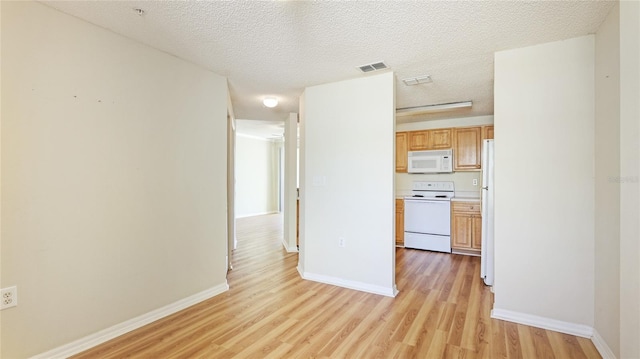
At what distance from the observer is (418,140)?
522cm

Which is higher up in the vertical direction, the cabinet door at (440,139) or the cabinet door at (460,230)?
the cabinet door at (440,139)

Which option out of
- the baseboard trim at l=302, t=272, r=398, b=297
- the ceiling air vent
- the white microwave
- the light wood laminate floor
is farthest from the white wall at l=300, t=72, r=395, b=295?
the white microwave

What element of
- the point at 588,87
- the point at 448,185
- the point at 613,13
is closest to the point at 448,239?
the point at 448,185

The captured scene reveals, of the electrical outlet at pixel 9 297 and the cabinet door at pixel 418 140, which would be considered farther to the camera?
the cabinet door at pixel 418 140

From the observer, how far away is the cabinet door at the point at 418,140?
16.9 ft

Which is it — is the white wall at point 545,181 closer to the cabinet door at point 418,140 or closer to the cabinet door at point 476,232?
the cabinet door at point 476,232

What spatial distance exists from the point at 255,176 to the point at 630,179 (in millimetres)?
8489

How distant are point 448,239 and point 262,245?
3.30 m

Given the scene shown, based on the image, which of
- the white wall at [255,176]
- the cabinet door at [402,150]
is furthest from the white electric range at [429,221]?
the white wall at [255,176]

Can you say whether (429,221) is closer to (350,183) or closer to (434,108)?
(434,108)

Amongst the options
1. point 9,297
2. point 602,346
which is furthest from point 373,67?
point 9,297

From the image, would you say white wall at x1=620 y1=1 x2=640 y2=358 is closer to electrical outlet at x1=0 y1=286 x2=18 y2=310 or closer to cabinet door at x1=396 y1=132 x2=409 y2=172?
electrical outlet at x1=0 y1=286 x2=18 y2=310

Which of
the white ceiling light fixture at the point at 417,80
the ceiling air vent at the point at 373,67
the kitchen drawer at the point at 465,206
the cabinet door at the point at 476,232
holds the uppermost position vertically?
the ceiling air vent at the point at 373,67

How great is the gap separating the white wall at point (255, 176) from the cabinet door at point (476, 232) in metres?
6.35
